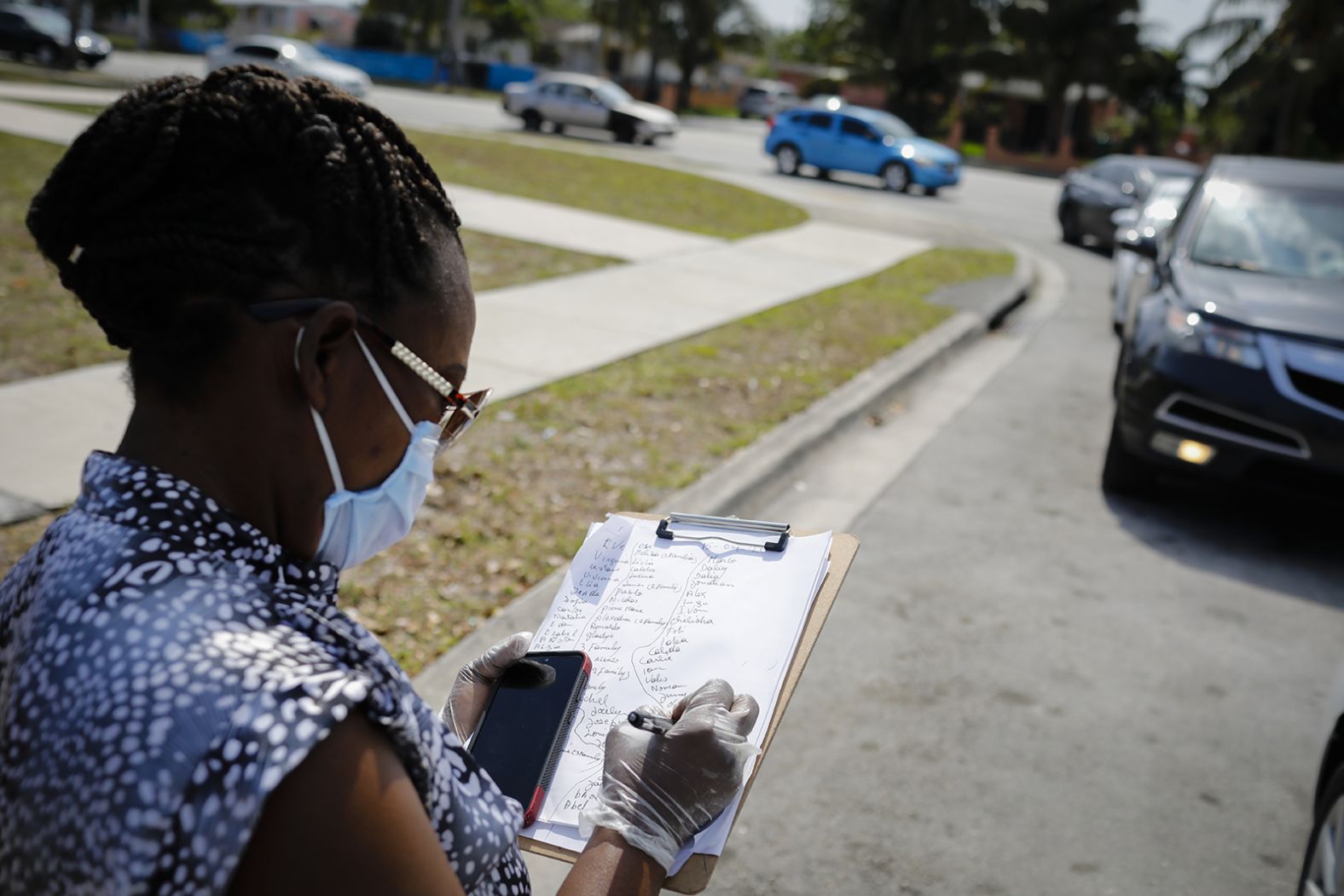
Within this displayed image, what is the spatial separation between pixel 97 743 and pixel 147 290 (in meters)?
0.46

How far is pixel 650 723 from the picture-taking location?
169 centimetres

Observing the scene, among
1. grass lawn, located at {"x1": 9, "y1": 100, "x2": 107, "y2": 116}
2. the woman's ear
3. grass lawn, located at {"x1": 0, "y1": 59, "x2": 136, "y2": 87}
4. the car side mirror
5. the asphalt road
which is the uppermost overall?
the woman's ear

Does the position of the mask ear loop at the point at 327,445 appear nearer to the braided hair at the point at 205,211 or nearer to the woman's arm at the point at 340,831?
the braided hair at the point at 205,211

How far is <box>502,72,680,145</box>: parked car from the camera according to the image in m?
28.7

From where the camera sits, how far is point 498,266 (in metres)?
10.4

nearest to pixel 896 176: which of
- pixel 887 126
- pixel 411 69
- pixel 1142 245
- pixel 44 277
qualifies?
pixel 887 126

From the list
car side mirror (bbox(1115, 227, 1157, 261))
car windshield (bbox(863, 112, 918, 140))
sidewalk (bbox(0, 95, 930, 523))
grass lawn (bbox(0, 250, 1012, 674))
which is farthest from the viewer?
car windshield (bbox(863, 112, 918, 140))

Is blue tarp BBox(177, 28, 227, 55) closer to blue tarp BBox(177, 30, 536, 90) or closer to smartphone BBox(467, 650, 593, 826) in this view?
blue tarp BBox(177, 30, 536, 90)

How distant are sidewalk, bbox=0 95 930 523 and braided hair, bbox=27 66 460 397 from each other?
258 cm

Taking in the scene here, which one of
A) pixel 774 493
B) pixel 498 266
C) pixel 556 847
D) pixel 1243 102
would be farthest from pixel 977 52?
pixel 556 847

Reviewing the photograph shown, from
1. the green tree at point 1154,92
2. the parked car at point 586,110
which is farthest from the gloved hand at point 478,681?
the green tree at point 1154,92

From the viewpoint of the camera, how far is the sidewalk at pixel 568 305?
5.22 meters

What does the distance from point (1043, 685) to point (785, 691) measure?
2.60 metres

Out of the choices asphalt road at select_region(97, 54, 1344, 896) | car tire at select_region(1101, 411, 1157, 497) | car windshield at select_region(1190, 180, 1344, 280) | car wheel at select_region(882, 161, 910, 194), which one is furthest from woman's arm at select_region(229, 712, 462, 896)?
car wheel at select_region(882, 161, 910, 194)
